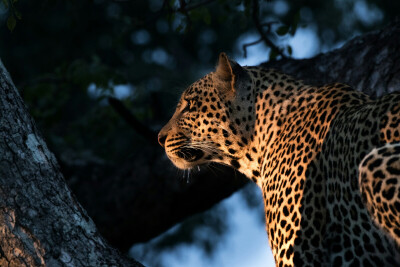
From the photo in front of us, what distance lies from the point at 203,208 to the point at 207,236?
867 cm

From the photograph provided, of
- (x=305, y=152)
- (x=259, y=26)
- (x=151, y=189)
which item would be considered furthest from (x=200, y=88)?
(x=151, y=189)

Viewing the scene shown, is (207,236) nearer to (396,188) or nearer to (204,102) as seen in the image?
(204,102)

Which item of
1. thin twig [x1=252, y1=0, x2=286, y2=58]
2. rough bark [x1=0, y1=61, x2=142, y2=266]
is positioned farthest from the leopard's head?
thin twig [x1=252, y1=0, x2=286, y2=58]

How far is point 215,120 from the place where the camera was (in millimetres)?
6012

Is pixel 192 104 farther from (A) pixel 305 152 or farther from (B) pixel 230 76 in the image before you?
(A) pixel 305 152

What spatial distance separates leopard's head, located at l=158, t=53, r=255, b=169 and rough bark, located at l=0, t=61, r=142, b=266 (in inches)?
70.3

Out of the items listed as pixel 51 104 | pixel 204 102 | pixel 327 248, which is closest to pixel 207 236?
pixel 51 104

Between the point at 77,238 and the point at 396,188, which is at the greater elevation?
the point at 77,238

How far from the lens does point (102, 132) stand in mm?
11062

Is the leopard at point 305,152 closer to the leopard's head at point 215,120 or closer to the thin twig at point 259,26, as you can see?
the leopard's head at point 215,120

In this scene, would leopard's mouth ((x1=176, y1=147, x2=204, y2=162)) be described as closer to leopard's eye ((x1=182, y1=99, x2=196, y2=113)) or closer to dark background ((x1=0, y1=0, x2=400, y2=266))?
leopard's eye ((x1=182, y1=99, x2=196, y2=113))

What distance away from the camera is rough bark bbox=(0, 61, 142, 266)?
4250mm

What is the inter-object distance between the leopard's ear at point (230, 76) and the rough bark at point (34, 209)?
1.95 meters

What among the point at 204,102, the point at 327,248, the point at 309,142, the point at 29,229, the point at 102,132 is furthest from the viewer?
the point at 102,132
